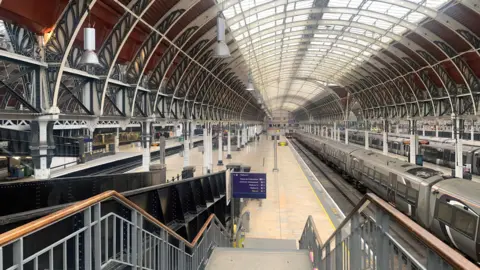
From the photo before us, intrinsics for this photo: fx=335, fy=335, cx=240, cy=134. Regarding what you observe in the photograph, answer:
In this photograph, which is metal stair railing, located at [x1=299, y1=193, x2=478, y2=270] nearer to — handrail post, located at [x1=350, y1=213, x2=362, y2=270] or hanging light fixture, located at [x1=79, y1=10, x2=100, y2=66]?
handrail post, located at [x1=350, y1=213, x2=362, y2=270]

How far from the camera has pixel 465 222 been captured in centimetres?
933

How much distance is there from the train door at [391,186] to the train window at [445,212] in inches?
180

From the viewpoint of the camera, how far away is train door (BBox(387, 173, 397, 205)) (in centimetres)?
1562

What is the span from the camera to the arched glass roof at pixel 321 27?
20938 millimetres

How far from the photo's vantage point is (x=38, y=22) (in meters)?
8.34

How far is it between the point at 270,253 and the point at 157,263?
3.42m

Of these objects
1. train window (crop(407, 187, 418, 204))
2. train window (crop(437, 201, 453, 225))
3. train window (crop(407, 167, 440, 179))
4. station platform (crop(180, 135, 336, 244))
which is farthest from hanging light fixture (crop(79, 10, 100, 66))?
train window (crop(407, 167, 440, 179))

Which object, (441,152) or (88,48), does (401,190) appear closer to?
(88,48)

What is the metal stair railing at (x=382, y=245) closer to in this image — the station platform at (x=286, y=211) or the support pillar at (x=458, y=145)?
the station platform at (x=286, y=211)

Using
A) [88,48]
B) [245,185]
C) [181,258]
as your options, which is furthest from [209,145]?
[181,258]

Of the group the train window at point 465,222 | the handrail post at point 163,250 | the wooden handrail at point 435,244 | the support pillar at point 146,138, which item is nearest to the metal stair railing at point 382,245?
the wooden handrail at point 435,244

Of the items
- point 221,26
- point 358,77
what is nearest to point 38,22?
point 221,26

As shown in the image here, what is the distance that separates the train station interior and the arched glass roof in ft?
0.44

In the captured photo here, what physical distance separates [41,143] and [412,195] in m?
13.0
